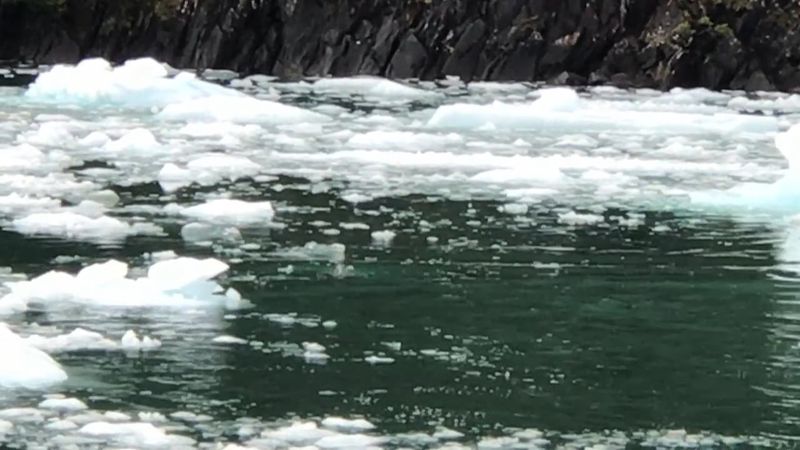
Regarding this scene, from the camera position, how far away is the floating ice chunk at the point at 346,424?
275 inches

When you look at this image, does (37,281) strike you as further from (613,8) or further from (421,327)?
(613,8)

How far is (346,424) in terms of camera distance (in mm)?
7043

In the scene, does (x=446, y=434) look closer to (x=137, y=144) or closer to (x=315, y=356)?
(x=315, y=356)

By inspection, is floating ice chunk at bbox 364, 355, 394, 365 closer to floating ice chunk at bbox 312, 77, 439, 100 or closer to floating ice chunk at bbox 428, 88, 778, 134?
floating ice chunk at bbox 428, 88, 778, 134

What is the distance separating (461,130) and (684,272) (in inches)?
437

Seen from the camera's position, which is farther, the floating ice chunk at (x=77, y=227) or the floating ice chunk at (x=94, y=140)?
the floating ice chunk at (x=94, y=140)

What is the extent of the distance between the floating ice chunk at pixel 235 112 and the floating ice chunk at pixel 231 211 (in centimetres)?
947

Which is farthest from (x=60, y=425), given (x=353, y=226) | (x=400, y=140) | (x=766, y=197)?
(x=400, y=140)

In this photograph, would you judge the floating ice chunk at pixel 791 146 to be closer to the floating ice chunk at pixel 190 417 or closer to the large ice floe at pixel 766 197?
the large ice floe at pixel 766 197

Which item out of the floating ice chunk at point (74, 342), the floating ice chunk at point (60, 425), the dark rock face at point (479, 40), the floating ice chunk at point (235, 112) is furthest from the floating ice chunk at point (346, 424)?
the dark rock face at point (479, 40)

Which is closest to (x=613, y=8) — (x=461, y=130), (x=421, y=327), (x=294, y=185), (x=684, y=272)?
(x=461, y=130)

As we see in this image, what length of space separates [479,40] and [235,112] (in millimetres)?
14215

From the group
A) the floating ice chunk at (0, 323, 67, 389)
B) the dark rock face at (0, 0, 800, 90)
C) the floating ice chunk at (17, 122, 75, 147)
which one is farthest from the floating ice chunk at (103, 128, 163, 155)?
the dark rock face at (0, 0, 800, 90)

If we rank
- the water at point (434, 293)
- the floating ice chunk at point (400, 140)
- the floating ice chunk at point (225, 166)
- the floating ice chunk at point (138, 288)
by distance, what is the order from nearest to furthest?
the water at point (434, 293)
the floating ice chunk at point (138, 288)
the floating ice chunk at point (225, 166)
the floating ice chunk at point (400, 140)
